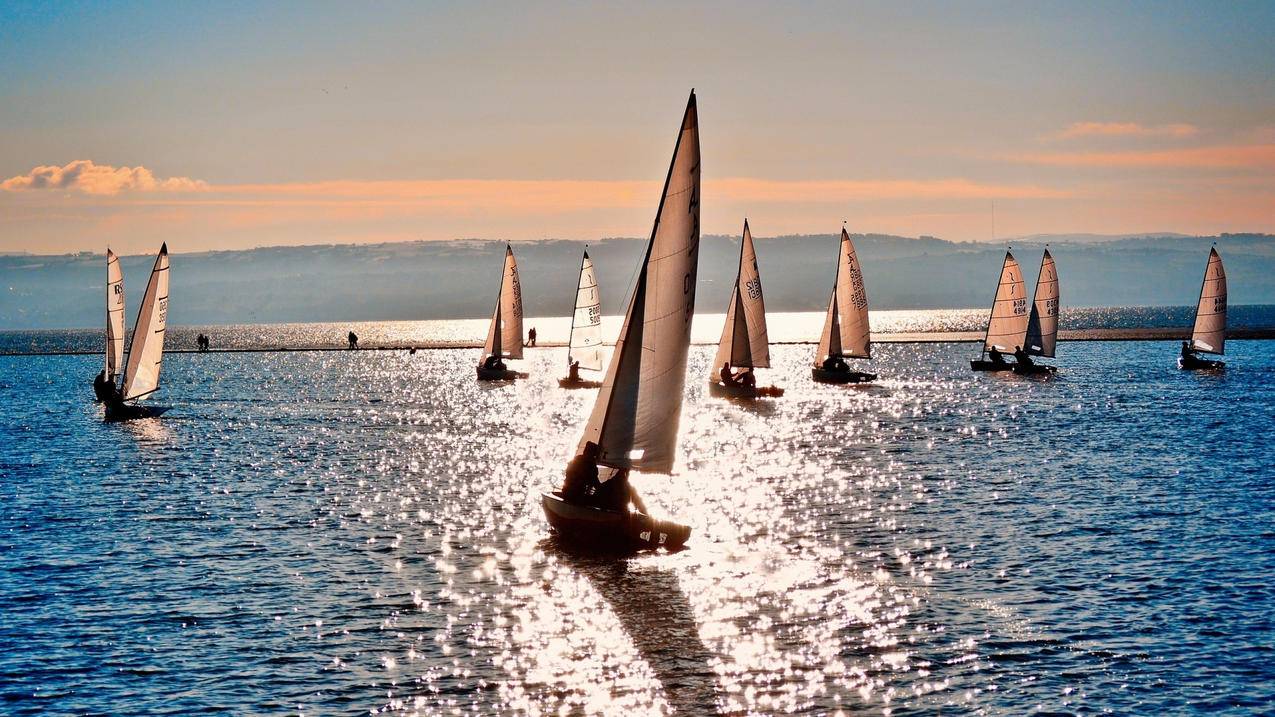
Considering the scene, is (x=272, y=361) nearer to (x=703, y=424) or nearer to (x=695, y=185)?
(x=703, y=424)

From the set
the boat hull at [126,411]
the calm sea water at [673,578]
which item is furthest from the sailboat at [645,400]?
the boat hull at [126,411]

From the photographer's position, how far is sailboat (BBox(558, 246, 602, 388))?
9931 cm

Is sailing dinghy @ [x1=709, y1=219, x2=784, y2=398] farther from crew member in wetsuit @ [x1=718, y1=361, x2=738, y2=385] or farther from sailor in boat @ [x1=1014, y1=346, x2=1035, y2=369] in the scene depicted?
sailor in boat @ [x1=1014, y1=346, x2=1035, y2=369]

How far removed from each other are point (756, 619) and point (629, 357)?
9647 mm

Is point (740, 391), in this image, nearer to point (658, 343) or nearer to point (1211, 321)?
point (1211, 321)

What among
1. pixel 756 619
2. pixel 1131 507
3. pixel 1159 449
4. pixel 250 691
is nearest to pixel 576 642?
pixel 756 619

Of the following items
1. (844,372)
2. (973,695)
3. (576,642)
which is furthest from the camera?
(844,372)

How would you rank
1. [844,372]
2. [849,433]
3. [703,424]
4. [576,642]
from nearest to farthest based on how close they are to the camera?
[576,642] → [849,433] → [703,424] → [844,372]

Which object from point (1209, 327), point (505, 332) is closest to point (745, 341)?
point (505, 332)

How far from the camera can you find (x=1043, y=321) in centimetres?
11275

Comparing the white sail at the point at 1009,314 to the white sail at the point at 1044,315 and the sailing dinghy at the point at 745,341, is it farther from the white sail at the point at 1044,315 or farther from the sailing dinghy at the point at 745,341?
the sailing dinghy at the point at 745,341

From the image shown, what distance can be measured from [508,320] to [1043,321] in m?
49.6

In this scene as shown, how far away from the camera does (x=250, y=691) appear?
24656mm

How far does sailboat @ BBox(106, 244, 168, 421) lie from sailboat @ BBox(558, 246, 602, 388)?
104ft
